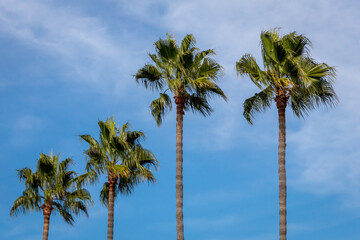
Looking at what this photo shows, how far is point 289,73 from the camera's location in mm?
31359

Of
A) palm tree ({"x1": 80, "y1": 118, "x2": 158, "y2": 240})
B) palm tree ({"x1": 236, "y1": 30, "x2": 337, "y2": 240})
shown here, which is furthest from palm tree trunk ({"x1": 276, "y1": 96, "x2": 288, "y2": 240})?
palm tree ({"x1": 80, "y1": 118, "x2": 158, "y2": 240})

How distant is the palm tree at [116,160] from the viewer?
1485 inches

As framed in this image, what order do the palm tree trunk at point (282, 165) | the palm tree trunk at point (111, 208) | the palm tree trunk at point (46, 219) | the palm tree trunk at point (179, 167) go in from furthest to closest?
the palm tree trunk at point (46, 219) → the palm tree trunk at point (111, 208) → the palm tree trunk at point (179, 167) → the palm tree trunk at point (282, 165)

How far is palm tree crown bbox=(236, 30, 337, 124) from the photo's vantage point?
31022mm

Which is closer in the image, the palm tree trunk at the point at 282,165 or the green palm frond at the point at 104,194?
the palm tree trunk at the point at 282,165

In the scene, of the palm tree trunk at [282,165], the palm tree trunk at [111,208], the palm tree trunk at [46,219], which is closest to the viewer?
the palm tree trunk at [282,165]

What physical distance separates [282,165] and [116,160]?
12229 mm

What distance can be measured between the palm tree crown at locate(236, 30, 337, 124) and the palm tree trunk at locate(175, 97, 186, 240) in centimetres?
389

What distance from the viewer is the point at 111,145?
38.2 metres

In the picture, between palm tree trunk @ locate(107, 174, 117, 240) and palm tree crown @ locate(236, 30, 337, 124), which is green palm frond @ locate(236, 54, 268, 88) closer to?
palm tree crown @ locate(236, 30, 337, 124)

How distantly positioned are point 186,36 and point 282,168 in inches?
388

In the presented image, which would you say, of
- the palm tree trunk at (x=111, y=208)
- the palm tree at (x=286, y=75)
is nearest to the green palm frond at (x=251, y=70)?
the palm tree at (x=286, y=75)

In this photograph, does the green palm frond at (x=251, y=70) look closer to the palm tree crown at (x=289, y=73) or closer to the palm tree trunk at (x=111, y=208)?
the palm tree crown at (x=289, y=73)

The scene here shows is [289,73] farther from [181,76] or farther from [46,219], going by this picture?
[46,219]
